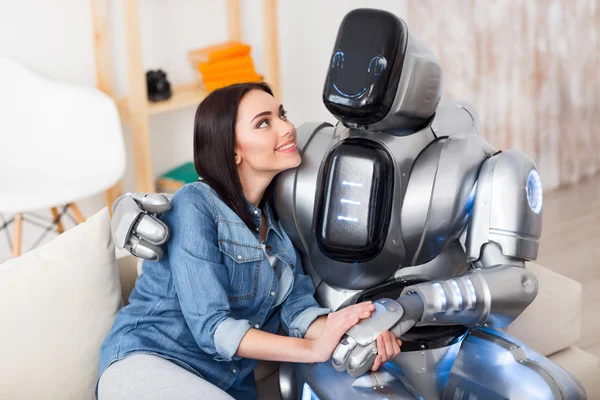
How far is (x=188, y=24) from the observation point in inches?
134

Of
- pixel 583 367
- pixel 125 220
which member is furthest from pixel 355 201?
pixel 583 367

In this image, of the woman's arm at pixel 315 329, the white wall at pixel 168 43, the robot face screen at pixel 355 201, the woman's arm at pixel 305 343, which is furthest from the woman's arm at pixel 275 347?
the white wall at pixel 168 43

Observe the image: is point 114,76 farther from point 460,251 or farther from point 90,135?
point 460,251

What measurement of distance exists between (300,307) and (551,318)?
628 mm

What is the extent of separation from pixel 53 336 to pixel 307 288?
0.52 m

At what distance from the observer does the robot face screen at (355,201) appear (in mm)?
1521

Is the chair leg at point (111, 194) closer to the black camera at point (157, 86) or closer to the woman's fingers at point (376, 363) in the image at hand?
the black camera at point (157, 86)

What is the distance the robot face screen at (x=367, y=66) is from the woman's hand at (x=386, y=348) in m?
0.41

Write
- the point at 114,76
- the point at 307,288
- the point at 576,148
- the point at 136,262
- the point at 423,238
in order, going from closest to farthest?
the point at 423,238, the point at 307,288, the point at 136,262, the point at 114,76, the point at 576,148

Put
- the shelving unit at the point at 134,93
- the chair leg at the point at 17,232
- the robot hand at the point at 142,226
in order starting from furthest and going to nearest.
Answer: the shelving unit at the point at 134,93
the chair leg at the point at 17,232
the robot hand at the point at 142,226

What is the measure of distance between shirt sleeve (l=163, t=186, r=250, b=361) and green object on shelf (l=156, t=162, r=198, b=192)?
1.82 meters

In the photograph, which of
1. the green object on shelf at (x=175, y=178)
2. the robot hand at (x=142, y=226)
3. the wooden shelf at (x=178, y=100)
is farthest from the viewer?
the green object on shelf at (x=175, y=178)

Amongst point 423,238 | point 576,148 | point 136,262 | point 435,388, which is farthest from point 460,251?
point 576,148

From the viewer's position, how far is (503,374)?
1.49 metres
